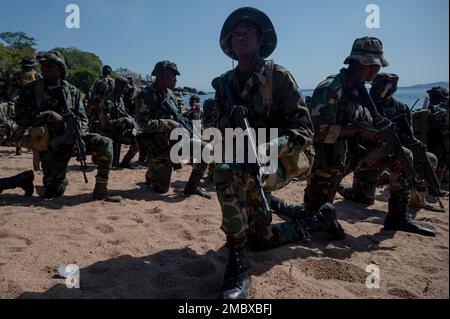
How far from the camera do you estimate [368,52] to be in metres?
3.77

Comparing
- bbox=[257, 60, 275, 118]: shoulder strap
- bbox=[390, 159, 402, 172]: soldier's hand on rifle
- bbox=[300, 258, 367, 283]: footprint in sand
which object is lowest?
bbox=[300, 258, 367, 283]: footprint in sand

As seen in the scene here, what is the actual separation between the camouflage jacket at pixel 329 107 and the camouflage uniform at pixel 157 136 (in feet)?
7.22

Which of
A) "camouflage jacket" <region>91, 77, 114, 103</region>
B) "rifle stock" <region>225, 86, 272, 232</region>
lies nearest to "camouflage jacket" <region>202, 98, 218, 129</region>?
"rifle stock" <region>225, 86, 272, 232</region>

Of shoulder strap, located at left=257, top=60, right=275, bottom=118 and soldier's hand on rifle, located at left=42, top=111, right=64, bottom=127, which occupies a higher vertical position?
shoulder strap, located at left=257, top=60, right=275, bottom=118

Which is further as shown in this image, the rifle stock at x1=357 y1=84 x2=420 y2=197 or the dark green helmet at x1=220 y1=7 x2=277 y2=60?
the rifle stock at x1=357 y1=84 x2=420 y2=197

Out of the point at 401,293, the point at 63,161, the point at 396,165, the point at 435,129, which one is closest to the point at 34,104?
the point at 63,161

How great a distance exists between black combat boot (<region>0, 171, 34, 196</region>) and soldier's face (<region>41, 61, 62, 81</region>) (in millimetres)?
1347

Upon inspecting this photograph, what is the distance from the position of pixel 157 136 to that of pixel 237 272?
11.1 feet

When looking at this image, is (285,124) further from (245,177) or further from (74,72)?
(74,72)

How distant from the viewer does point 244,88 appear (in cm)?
304

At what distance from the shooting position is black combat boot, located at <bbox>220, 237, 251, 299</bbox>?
2.41 meters

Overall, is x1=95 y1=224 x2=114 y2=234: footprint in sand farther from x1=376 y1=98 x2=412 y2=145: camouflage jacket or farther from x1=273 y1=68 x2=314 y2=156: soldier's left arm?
x1=376 y1=98 x2=412 y2=145: camouflage jacket
